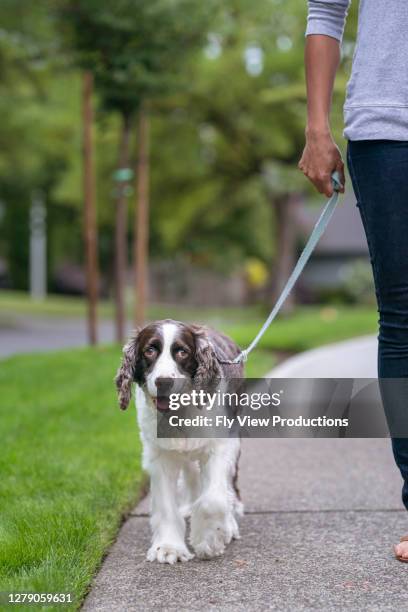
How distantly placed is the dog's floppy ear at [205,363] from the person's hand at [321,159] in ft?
2.57

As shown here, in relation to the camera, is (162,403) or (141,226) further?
(141,226)

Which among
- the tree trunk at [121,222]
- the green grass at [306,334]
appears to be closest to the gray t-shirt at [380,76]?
the green grass at [306,334]

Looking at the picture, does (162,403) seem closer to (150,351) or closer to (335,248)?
(150,351)

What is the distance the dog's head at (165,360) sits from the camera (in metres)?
3.42

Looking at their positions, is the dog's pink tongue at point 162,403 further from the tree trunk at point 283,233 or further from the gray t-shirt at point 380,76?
the tree trunk at point 283,233

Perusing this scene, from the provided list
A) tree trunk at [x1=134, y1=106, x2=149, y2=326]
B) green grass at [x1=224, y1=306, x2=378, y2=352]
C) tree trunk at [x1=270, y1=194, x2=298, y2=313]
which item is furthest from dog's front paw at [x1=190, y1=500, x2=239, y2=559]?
tree trunk at [x1=270, y1=194, x2=298, y2=313]

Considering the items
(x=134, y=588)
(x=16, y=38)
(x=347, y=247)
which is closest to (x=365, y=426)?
(x=134, y=588)

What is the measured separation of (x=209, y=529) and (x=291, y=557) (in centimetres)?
35

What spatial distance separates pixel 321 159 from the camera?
3.21m

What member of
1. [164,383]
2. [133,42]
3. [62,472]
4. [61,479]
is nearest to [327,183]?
[164,383]

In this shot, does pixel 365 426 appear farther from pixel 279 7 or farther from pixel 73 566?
pixel 279 7

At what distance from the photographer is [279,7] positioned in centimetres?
2066

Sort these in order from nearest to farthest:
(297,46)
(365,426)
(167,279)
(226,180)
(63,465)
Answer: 1. (365,426)
2. (63,465)
3. (297,46)
4. (226,180)
5. (167,279)

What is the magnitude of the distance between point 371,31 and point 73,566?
223 centimetres
